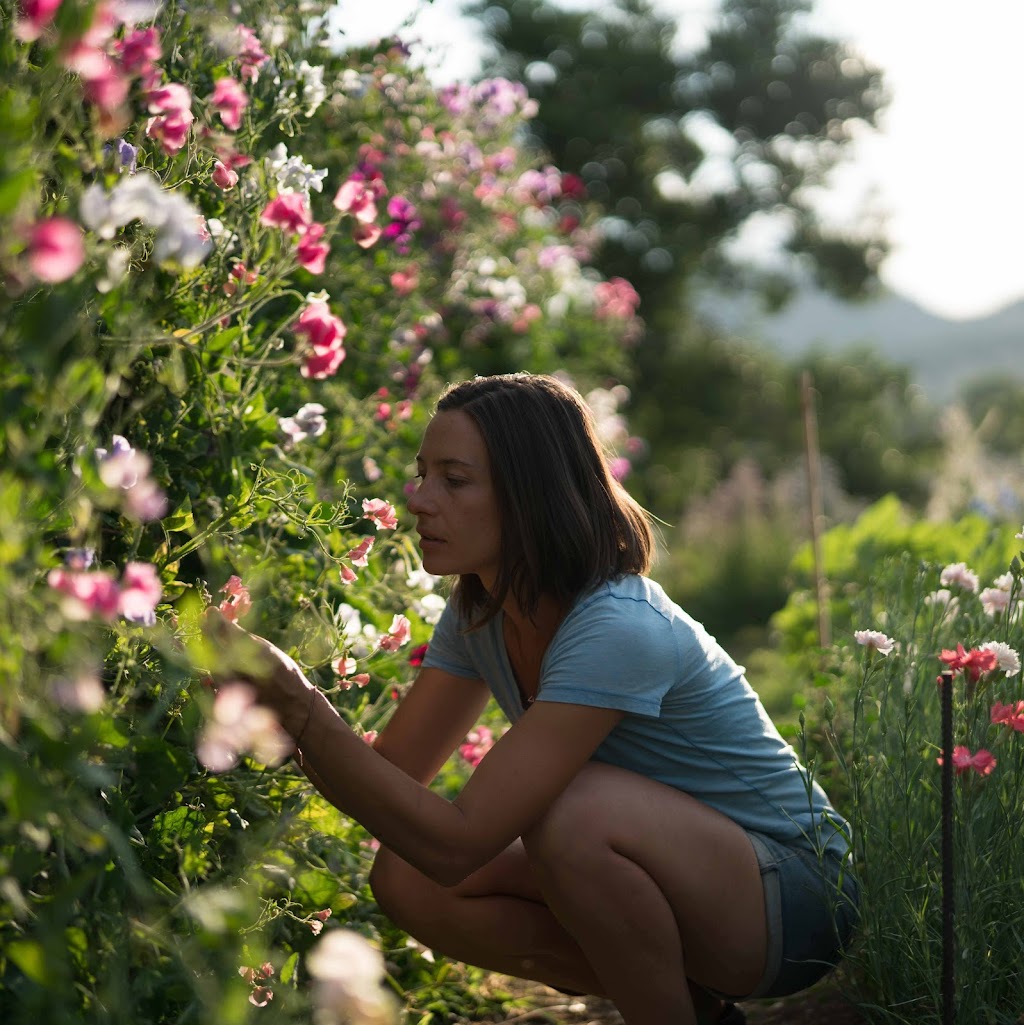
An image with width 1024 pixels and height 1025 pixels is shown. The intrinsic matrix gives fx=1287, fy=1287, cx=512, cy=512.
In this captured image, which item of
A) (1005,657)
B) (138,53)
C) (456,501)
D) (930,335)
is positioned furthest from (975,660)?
(930,335)

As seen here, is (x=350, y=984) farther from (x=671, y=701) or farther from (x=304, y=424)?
(x=304, y=424)

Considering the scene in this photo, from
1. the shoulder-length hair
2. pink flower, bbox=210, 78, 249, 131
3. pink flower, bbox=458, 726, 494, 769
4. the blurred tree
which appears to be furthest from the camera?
the blurred tree

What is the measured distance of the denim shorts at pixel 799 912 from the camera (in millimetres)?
1898

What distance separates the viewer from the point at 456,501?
1823 millimetres

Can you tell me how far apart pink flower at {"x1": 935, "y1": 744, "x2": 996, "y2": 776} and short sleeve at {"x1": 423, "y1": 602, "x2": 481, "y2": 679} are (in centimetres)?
76

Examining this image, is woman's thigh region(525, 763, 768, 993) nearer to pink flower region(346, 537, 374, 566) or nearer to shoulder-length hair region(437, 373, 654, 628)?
shoulder-length hair region(437, 373, 654, 628)

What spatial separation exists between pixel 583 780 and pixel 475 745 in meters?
0.62

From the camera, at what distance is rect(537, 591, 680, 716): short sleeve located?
1.73m

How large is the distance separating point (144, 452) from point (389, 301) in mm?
1639

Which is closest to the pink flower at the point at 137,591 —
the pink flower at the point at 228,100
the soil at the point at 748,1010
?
the pink flower at the point at 228,100

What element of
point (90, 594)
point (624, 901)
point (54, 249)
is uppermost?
point (54, 249)

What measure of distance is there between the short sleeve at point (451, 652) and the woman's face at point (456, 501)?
0.86ft

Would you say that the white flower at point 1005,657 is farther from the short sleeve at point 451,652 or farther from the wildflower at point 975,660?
the short sleeve at point 451,652

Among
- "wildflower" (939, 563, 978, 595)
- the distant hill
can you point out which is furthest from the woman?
the distant hill
